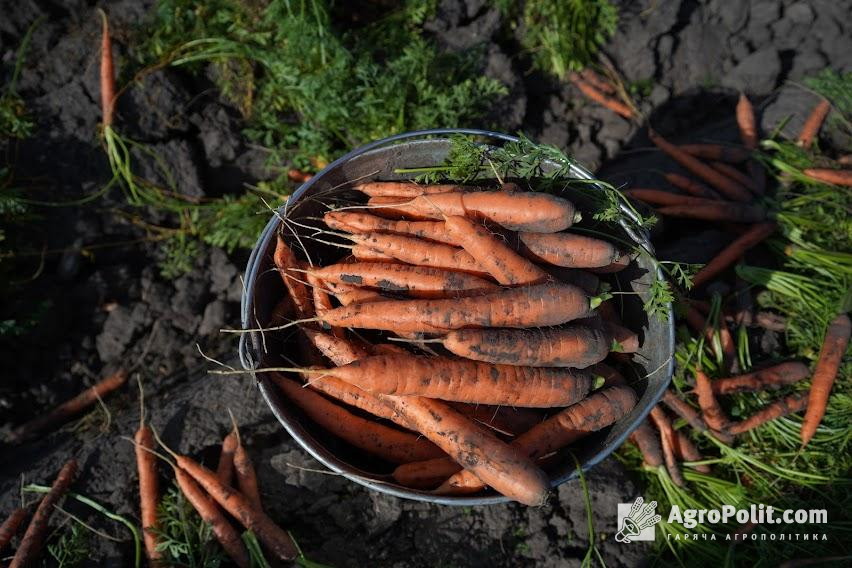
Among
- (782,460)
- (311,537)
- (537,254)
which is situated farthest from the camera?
(782,460)

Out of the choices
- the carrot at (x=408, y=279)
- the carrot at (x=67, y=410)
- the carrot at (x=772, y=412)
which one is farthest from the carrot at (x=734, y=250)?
the carrot at (x=67, y=410)

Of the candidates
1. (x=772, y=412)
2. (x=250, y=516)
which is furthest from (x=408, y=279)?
(x=772, y=412)

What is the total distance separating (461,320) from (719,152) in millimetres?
2487

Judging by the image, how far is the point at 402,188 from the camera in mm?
2799

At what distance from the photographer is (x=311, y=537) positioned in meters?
3.13

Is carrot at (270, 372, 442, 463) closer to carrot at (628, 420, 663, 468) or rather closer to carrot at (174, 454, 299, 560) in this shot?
carrot at (174, 454, 299, 560)

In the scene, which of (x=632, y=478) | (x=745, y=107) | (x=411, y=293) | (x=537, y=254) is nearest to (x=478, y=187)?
(x=537, y=254)

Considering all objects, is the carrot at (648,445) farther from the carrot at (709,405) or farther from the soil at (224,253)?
the carrot at (709,405)

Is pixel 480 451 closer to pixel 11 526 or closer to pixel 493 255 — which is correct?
pixel 493 255

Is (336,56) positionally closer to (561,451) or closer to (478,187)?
(478,187)

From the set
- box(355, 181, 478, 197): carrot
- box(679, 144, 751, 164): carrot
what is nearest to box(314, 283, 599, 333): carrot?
box(355, 181, 478, 197): carrot

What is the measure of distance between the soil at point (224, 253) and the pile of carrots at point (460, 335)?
67 cm

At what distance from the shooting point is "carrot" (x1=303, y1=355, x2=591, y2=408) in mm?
2498

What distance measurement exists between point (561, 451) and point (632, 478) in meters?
1.02
